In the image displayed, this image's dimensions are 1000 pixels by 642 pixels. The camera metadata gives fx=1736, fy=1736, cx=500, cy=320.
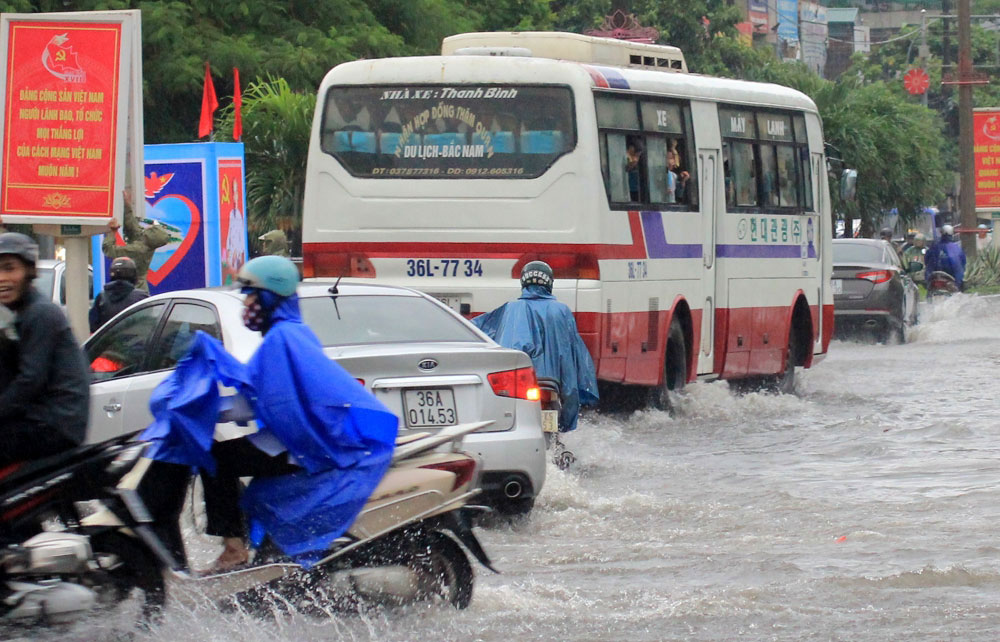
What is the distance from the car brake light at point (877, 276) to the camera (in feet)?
76.4

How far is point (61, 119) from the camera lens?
515 inches

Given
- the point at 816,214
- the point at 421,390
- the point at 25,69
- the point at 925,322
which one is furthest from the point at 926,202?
the point at 421,390

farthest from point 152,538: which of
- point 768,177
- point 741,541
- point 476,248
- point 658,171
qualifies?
point 768,177

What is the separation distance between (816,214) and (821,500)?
8.65 m

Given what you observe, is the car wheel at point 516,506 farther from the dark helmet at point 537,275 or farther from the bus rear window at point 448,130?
the bus rear window at point 448,130

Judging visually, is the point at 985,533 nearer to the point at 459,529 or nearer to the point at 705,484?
the point at 705,484

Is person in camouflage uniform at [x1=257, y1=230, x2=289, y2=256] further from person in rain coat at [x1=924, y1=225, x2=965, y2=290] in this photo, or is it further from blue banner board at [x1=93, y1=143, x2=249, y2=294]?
person in rain coat at [x1=924, y1=225, x2=965, y2=290]

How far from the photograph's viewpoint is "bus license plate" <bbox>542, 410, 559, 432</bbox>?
9.98m

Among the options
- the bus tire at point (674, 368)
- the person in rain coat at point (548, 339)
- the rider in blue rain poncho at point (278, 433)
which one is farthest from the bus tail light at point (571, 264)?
the rider in blue rain poncho at point (278, 433)

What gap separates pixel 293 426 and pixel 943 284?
25.8 m

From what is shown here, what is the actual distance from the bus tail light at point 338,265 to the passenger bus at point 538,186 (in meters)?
0.01

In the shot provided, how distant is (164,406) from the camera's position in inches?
231

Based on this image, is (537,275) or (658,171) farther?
(658,171)

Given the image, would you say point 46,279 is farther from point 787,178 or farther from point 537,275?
point 787,178
